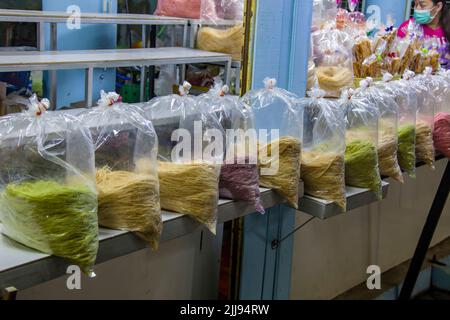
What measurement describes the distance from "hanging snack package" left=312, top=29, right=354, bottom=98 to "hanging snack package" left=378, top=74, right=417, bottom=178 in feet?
0.55

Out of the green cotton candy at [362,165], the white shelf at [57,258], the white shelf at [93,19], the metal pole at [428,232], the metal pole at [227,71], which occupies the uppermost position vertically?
the white shelf at [93,19]

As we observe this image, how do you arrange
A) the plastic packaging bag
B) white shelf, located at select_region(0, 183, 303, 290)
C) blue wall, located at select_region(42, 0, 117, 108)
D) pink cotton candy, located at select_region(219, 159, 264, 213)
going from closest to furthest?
white shelf, located at select_region(0, 183, 303, 290), pink cotton candy, located at select_region(219, 159, 264, 213), the plastic packaging bag, blue wall, located at select_region(42, 0, 117, 108)

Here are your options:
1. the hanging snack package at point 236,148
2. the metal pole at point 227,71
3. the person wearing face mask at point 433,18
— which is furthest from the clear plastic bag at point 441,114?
the hanging snack package at point 236,148

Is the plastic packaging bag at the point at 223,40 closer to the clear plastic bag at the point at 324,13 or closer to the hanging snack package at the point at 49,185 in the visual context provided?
the clear plastic bag at the point at 324,13

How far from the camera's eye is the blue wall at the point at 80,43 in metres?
3.15

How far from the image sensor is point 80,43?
326cm

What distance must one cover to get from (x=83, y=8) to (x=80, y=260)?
2197mm

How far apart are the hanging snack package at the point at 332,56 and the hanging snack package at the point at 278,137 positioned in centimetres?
51

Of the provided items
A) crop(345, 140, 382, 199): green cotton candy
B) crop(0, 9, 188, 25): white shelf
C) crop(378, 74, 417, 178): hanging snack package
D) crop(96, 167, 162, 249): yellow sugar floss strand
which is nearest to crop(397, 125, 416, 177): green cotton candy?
crop(378, 74, 417, 178): hanging snack package

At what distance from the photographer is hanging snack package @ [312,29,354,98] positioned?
262 cm

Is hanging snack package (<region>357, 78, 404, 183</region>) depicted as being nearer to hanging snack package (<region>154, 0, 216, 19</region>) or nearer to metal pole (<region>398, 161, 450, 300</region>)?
metal pole (<region>398, 161, 450, 300</region>)
